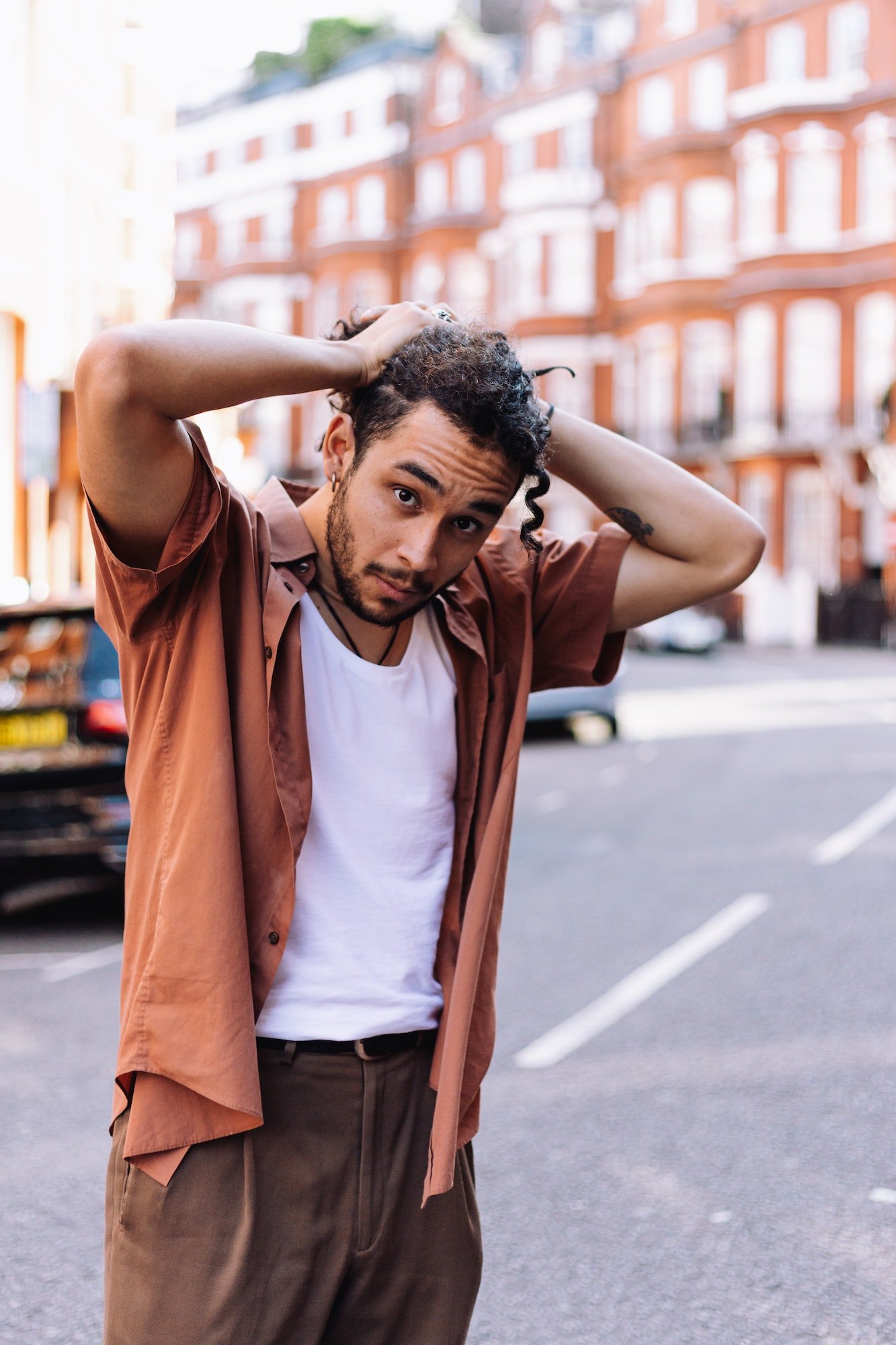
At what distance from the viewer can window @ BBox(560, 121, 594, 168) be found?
45.2 metres

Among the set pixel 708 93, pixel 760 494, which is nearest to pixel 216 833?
pixel 760 494

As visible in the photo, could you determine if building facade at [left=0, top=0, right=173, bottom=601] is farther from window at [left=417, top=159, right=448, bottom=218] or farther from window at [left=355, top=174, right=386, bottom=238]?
window at [left=355, top=174, right=386, bottom=238]

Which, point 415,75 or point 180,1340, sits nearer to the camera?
point 180,1340

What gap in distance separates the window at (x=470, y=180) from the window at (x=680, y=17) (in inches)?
355

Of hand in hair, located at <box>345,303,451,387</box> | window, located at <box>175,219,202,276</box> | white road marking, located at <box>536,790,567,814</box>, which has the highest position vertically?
window, located at <box>175,219,202,276</box>

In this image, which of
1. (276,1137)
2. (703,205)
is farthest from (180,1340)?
(703,205)

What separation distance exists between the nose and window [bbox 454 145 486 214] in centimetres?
5012

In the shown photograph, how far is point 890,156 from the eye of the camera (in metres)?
37.5

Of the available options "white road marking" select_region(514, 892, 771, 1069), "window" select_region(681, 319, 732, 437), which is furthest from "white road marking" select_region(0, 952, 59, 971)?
"window" select_region(681, 319, 732, 437)

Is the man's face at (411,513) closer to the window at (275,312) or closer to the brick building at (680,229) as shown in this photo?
the brick building at (680,229)

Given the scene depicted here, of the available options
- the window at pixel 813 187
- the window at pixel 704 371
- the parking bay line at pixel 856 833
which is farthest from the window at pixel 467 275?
the parking bay line at pixel 856 833

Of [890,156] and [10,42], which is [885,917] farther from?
[890,156]

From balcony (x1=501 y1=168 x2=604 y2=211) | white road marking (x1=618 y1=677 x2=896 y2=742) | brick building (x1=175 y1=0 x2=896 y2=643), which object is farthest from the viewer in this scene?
balcony (x1=501 y1=168 x2=604 y2=211)

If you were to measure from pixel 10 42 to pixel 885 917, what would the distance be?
15464mm
